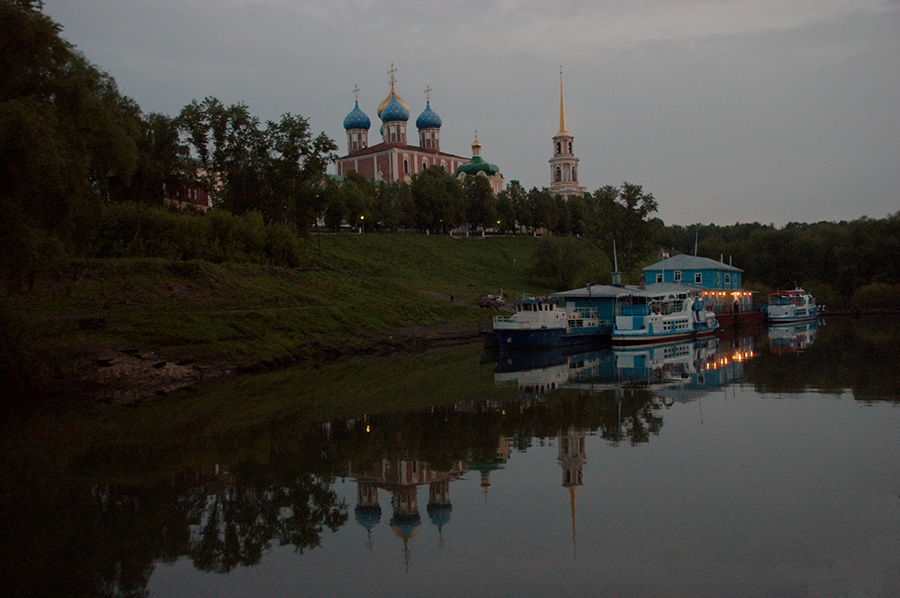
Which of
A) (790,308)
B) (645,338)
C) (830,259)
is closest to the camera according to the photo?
(645,338)

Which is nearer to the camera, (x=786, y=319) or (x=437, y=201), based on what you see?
(x=786, y=319)

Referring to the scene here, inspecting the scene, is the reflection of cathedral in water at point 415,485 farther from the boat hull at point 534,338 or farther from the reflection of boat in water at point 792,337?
the reflection of boat in water at point 792,337

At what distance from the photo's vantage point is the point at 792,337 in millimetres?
53656

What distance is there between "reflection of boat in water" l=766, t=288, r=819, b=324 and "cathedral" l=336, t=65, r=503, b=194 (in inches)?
2289

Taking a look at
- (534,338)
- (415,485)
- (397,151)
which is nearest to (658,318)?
(534,338)

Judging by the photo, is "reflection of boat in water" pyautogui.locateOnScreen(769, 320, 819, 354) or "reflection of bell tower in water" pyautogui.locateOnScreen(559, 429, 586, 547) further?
"reflection of boat in water" pyautogui.locateOnScreen(769, 320, 819, 354)

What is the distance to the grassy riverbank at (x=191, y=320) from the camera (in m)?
29.3

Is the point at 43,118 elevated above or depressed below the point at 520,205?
below

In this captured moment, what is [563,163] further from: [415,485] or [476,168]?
[415,485]

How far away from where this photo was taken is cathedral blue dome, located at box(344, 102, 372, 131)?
13038cm

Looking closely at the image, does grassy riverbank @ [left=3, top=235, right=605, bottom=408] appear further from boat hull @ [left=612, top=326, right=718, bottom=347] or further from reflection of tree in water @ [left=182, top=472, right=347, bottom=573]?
reflection of tree in water @ [left=182, top=472, right=347, bottom=573]

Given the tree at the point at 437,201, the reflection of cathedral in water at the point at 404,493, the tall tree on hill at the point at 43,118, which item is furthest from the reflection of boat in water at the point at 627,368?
the tree at the point at 437,201

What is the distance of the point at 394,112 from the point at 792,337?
83517 mm

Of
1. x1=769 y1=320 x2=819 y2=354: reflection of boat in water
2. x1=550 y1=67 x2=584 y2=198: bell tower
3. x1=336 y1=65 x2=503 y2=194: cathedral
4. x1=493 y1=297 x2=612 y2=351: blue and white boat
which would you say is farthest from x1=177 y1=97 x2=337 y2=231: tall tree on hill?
x1=550 y1=67 x2=584 y2=198: bell tower
